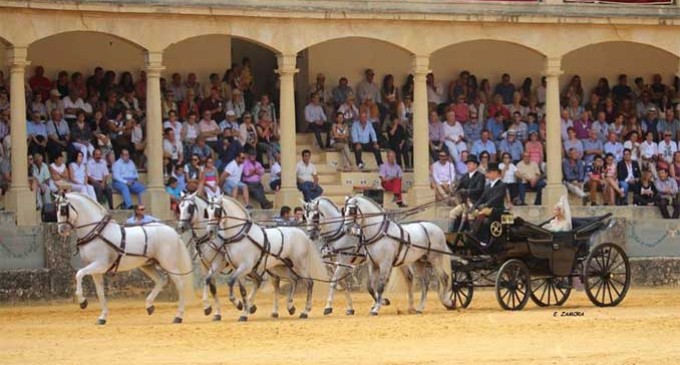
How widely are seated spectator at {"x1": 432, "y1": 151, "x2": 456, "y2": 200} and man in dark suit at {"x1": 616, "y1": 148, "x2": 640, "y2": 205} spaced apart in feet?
10.8

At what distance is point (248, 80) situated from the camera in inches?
1470

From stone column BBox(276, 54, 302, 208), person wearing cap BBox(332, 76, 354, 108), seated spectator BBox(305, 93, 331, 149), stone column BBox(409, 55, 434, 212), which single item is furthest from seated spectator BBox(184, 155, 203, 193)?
person wearing cap BBox(332, 76, 354, 108)

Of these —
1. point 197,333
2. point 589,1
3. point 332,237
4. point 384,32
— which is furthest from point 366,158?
point 197,333

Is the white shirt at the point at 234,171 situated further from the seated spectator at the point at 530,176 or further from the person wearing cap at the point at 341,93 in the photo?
the seated spectator at the point at 530,176

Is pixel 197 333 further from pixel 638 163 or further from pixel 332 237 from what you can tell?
pixel 638 163

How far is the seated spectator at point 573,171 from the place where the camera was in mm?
37562

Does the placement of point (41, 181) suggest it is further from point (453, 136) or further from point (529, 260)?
point (529, 260)

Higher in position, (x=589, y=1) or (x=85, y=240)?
(x=589, y=1)

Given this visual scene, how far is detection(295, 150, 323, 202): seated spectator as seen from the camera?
35.3 m

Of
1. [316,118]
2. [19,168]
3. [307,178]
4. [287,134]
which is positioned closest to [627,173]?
[316,118]

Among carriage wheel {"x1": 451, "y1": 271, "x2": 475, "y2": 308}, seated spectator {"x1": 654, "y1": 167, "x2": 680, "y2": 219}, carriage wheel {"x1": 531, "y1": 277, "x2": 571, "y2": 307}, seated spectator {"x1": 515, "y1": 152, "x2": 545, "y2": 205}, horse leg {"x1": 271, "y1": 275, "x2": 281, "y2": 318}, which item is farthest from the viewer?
seated spectator {"x1": 654, "y1": 167, "x2": 680, "y2": 219}

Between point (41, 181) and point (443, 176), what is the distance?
769cm

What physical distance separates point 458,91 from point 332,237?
11.8 meters

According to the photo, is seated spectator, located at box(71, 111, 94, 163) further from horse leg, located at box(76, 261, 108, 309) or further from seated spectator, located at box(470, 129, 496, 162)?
seated spectator, located at box(470, 129, 496, 162)
